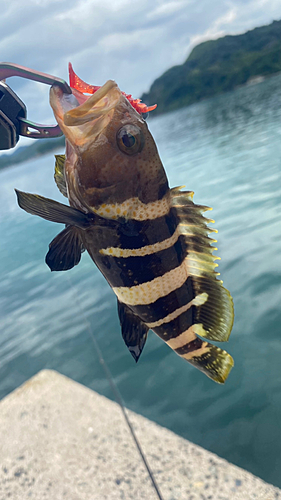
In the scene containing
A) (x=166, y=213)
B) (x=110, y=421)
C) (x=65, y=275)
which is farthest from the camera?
(x=65, y=275)

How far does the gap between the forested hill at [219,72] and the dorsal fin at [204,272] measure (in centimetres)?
12638

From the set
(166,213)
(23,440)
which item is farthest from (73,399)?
(166,213)

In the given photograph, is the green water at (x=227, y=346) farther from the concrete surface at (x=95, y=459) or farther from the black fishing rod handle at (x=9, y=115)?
the black fishing rod handle at (x=9, y=115)

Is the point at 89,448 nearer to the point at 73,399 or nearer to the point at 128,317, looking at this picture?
the point at 73,399

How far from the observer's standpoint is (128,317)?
77.4 inches

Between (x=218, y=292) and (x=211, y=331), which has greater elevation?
(x=218, y=292)

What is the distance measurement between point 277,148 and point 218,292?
18.9 m

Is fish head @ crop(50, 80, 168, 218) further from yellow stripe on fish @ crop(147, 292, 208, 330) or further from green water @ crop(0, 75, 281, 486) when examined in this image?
green water @ crop(0, 75, 281, 486)

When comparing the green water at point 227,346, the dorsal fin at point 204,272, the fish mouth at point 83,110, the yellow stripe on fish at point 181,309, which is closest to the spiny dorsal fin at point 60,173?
the fish mouth at point 83,110

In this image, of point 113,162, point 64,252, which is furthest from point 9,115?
point 64,252

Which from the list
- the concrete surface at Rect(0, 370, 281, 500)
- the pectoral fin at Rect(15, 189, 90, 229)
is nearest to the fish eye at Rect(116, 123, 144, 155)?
the pectoral fin at Rect(15, 189, 90, 229)

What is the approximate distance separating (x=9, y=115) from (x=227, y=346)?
586 centimetres

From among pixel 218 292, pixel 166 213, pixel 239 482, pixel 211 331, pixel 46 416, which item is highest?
pixel 166 213

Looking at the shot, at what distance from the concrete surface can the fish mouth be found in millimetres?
3780
